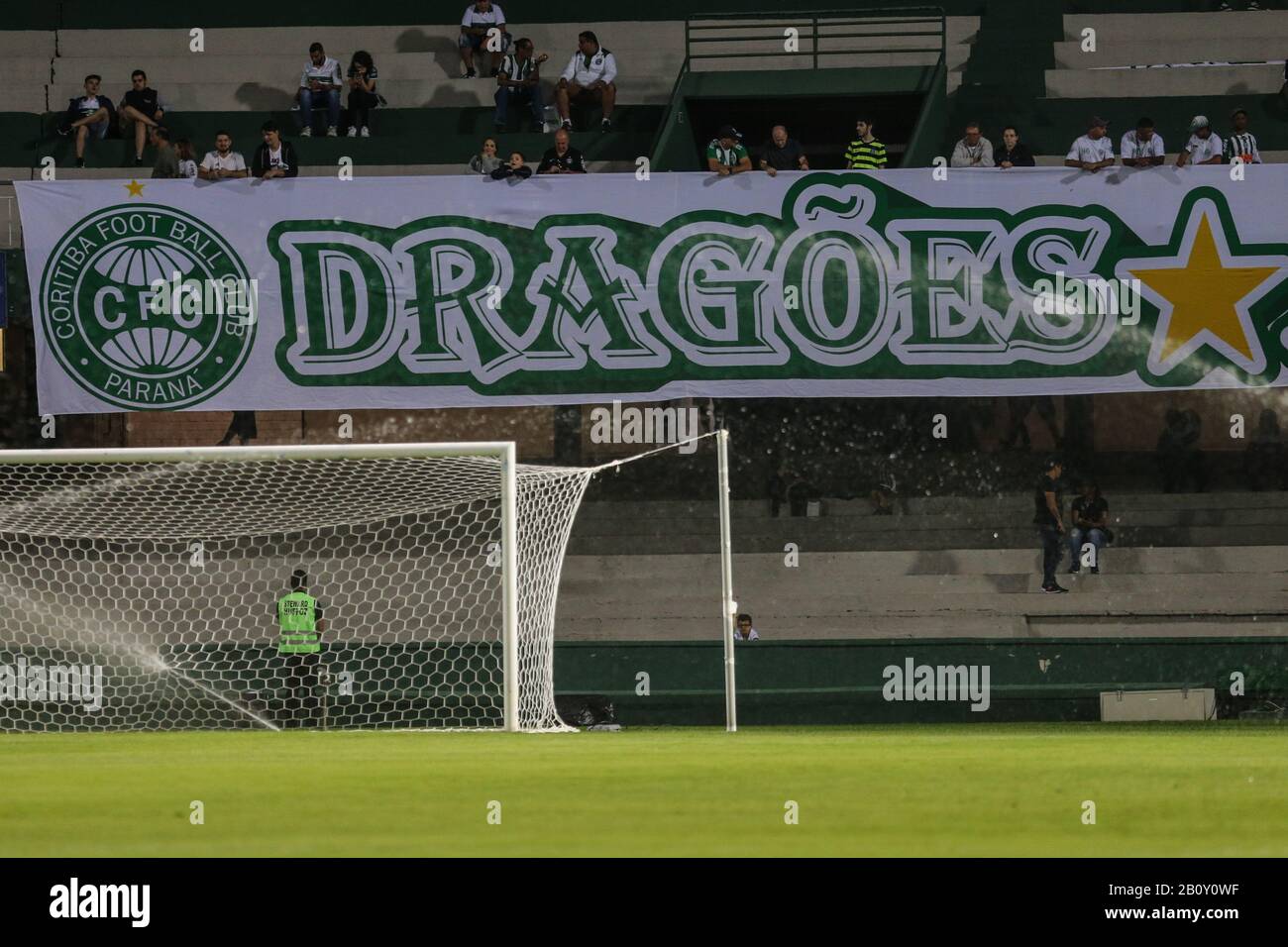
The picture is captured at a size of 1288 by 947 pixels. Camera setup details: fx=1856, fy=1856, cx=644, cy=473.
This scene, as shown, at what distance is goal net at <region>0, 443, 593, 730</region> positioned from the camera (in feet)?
54.9

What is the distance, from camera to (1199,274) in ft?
58.3

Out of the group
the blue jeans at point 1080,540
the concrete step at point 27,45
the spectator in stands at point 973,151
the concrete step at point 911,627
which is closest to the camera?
the concrete step at point 911,627

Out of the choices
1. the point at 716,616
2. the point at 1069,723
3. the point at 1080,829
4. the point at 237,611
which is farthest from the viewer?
the point at 716,616

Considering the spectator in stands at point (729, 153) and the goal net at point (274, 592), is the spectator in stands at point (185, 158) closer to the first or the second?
the goal net at point (274, 592)

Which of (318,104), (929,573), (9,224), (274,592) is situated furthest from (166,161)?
(929,573)

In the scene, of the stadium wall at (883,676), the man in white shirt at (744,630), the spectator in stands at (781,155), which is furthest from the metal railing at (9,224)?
the man in white shirt at (744,630)

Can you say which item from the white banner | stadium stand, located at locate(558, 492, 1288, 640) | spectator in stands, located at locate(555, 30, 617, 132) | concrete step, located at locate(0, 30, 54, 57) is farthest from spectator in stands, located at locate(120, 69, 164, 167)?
stadium stand, located at locate(558, 492, 1288, 640)

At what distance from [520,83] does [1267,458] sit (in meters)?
9.88

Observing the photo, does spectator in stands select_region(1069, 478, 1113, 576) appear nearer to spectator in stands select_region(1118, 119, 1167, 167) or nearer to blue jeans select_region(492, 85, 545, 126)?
spectator in stands select_region(1118, 119, 1167, 167)

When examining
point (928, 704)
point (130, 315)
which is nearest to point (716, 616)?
point (928, 704)

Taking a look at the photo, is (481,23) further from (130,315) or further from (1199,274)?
(1199,274)

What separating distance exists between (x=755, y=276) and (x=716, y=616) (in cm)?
412

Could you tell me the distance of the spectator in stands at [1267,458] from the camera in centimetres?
2041

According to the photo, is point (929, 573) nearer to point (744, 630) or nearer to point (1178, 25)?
point (744, 630)
